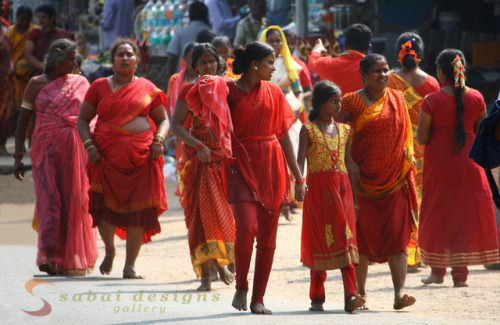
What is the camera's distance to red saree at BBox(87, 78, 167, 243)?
798 cm

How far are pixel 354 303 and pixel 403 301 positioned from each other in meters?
0.39

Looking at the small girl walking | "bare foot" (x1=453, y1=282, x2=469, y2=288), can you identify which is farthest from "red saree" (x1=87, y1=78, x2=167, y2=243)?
"bare foot" (x1=453, y1=282, x2=469, y2=288)

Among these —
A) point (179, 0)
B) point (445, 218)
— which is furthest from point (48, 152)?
point (179, 0)

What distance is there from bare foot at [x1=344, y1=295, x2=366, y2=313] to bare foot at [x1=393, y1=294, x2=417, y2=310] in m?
0.30

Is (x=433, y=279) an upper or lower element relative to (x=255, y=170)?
lower

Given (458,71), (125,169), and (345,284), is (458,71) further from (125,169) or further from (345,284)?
(125,169)

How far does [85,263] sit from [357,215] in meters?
2.61

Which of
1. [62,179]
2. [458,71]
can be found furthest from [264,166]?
[62,179]

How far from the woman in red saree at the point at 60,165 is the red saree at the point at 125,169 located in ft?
0.92

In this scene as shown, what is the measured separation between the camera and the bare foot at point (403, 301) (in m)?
6.35

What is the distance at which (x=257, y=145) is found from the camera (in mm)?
6457

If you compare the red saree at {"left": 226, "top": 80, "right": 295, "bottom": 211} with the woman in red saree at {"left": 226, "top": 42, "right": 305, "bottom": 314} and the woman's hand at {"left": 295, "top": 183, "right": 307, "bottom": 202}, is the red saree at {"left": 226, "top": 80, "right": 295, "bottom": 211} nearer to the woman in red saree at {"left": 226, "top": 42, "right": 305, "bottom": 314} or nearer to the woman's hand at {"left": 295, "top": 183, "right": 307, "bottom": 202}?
the woman in red saree at {"left": 226, "top": 42, "right": 305, "bottom": 314}

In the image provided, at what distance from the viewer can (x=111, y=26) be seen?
57.5 feet

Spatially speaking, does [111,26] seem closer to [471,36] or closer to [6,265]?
[471,36]
